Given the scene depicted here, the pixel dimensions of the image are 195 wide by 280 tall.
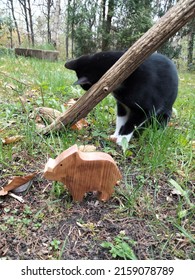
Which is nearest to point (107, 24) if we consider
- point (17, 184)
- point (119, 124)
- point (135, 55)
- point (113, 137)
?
point (119, 124)

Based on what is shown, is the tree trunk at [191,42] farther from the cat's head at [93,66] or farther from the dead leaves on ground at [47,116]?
the dead leaves on ground at [47,116]

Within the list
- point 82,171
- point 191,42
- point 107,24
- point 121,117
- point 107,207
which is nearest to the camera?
point 82,171

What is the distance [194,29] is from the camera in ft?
35.3

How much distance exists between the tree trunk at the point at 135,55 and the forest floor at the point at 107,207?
0.50 feet

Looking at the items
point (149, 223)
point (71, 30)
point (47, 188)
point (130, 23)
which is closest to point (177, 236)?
point (149, 223)

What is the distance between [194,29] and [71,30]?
4.98 metres

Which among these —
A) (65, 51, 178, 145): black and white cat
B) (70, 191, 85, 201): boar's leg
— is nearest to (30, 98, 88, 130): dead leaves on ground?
(65, 51, 178, 145): black and white cat

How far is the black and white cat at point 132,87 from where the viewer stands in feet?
6.29

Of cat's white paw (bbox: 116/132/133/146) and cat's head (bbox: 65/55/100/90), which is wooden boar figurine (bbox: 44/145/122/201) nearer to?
cat's white paw (bbox: 116/132/133/146)

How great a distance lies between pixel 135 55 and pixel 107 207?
0.85m

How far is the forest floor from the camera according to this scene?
1024 mm

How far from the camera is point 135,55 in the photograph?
1.53m

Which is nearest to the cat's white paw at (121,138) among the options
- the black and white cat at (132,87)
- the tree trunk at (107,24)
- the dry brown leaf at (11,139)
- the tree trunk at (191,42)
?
the black and white cat at (132,87)

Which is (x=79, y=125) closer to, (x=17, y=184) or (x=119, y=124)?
(x=119, y=124)
